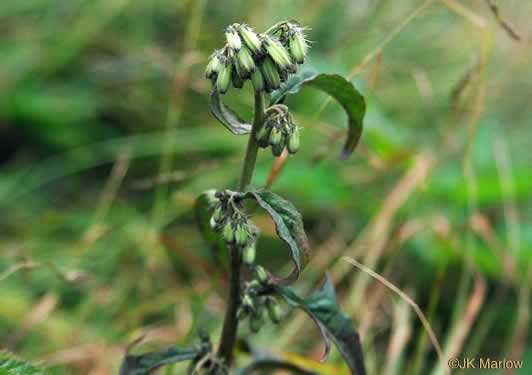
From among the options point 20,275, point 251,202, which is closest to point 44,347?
point 20,275

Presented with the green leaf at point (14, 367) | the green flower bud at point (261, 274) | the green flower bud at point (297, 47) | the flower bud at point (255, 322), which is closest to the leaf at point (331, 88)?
the green flower bud at point (297, 47)

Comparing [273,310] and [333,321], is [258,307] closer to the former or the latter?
[273,310]

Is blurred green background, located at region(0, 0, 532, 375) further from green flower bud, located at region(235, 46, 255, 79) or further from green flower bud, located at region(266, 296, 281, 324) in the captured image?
green flower bud, located at region(235, 46, 255, 79)

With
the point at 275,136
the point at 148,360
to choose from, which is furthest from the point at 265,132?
the point at 148,360

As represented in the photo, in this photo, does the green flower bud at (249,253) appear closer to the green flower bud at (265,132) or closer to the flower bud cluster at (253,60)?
the green flower bud at (265,132)

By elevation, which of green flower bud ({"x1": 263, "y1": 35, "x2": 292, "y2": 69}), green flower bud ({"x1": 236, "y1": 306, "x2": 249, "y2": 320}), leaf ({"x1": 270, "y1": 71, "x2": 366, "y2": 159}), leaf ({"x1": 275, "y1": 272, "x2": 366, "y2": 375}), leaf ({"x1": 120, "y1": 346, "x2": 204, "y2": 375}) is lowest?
leaf ({"x1": 120, "y1": 346, "x2": 204, "y2": 375})

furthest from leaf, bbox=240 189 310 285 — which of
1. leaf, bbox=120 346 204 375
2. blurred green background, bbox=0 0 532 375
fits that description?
blurred green background, bbox=0 0 532 375

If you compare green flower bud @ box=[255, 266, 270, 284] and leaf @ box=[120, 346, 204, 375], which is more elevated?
green flower bud @ box=[255, 266, 270, 284]
